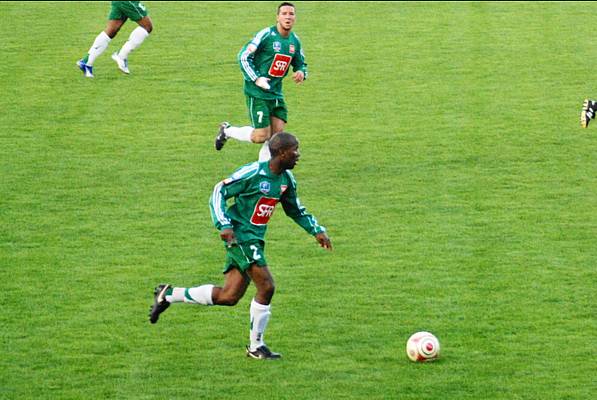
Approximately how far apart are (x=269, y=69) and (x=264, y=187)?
566 centimetres

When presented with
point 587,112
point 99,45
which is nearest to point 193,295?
point 587,112

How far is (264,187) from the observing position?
11.1 meters

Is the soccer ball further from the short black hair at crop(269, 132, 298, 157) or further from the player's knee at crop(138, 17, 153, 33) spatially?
the player's knee at crop(138, 17, 153, 33)

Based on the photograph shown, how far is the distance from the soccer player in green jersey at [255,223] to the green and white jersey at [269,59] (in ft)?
17.0

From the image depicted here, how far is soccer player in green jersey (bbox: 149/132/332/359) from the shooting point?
11.0m

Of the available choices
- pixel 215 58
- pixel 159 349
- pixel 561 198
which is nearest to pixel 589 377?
pixel 159 349

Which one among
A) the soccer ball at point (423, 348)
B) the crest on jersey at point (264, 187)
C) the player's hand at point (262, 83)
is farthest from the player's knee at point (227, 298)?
the player's hand at point (262, 83)

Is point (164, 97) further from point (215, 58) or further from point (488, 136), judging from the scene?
point (488, 136)

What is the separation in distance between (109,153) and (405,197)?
4532 millimetres

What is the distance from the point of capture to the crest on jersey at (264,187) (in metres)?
11.1

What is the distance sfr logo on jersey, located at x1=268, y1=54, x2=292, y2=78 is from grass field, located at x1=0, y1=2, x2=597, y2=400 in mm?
1529

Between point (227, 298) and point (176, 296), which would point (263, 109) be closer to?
point (176, 296)

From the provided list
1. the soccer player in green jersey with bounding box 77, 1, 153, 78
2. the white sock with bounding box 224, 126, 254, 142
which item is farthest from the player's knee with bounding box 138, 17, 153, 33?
the white sock with bounding box 224, 126, 254, 142

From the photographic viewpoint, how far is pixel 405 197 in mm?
16422
